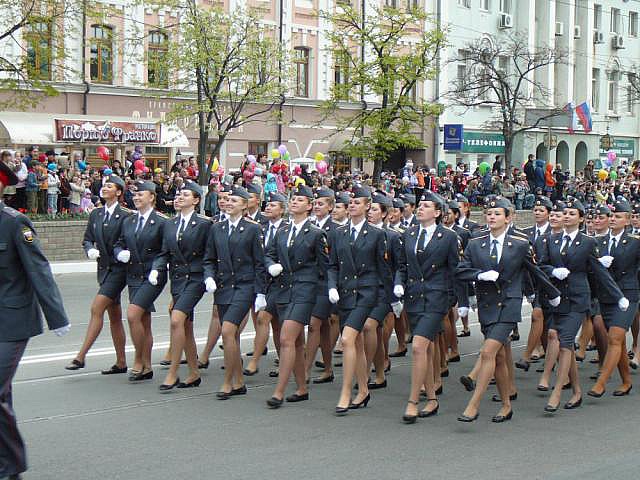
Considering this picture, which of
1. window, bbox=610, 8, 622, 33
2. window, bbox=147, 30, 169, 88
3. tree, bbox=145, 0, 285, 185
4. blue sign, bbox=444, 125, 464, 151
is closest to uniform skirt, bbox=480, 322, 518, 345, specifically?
tree, bbox=145, 0, 285, 185

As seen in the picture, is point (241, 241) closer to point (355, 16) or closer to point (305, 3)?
point (355, 16)

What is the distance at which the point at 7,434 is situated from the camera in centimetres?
715

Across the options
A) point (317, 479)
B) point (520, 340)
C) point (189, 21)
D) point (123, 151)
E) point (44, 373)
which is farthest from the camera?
point (123, 151)

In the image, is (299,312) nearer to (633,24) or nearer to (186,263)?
(186,263)

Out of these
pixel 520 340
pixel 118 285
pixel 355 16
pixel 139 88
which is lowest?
pixel 520 340

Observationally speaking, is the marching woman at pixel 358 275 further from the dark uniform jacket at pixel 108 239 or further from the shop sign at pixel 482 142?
the shop sign at pixel 482 142

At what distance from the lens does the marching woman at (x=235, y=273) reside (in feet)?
35.3

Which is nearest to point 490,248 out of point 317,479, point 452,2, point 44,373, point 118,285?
point 317,479

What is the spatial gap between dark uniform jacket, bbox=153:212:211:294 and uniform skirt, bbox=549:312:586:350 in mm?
3601

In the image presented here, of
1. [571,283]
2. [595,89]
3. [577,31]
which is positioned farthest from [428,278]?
[595,89]

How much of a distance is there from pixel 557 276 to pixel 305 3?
33.0m

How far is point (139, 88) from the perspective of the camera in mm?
36094

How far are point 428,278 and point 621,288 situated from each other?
9.35 feet

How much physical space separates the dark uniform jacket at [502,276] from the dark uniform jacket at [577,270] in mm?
841
